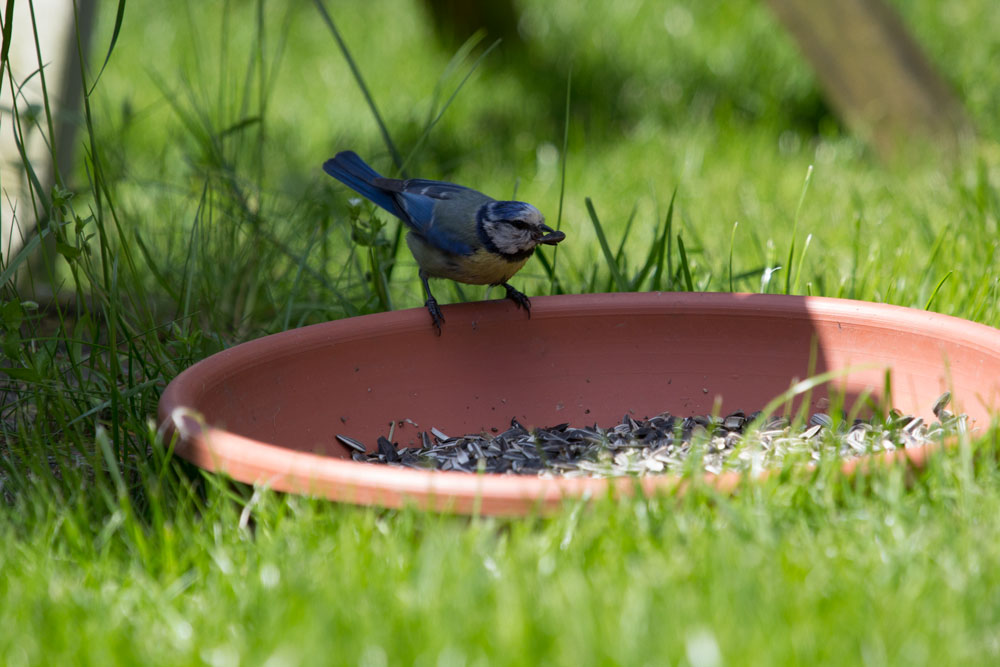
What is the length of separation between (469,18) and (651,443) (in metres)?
5.03

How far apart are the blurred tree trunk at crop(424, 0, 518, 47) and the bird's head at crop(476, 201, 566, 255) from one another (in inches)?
174

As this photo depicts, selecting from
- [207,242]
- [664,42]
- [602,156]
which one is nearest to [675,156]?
[602,156]

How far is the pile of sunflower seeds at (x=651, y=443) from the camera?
82.9 inches

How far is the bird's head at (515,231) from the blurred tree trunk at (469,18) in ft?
14.5

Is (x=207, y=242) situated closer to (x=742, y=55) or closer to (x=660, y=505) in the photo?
(x=660, y=505)

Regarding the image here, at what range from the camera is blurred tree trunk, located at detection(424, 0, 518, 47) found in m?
6.73

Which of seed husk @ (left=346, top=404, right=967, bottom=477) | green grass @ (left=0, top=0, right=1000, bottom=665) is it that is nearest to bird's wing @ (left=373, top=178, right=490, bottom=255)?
green grass @ (left=0, top=0, right=1000, bottom=665)

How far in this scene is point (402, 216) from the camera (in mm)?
2777

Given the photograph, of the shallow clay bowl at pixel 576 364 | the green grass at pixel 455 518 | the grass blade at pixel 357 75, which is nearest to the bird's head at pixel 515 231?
the shallow clay bowl at pixel 576 364

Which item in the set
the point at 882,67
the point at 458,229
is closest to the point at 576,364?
the point at 458,229

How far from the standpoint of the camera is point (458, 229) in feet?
8.56

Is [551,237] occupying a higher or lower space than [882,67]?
lower

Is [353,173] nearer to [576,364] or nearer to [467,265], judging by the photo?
[467,265]

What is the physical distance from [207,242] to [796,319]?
1.72 metres
